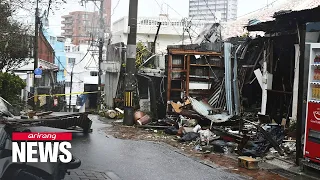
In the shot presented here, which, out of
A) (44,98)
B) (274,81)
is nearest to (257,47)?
(274,81)

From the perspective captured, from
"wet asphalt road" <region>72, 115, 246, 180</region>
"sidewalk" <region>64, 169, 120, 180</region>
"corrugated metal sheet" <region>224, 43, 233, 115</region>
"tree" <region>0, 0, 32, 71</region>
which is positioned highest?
"tree" <region>0, 0, 32, 71</region>

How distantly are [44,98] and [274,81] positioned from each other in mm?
19781

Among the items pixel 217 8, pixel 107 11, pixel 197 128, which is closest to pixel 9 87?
pixel 197 128

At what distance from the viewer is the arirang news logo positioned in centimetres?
596

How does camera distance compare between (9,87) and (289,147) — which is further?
(9,87)

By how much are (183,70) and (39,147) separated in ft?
39.8

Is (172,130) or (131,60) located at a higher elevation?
(131,60)

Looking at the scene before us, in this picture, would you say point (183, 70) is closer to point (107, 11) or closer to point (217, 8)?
point (217, 8)

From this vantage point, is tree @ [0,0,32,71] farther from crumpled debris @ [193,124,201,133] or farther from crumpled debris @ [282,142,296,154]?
crumpled debris @ [282,142,296,154]

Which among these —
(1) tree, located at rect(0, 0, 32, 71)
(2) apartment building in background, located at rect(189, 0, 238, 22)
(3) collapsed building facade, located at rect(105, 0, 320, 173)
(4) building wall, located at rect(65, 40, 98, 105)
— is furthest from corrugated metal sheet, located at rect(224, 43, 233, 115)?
(4) building wall, located at rect(65, 40, 98, 105)

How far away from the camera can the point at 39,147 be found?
622cm

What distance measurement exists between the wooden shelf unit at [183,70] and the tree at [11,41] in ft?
23.3

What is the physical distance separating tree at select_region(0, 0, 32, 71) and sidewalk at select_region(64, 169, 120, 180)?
922cm

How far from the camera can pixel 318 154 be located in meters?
8.48
